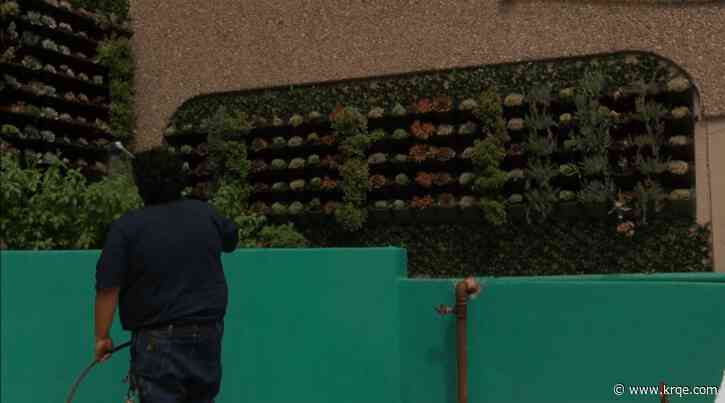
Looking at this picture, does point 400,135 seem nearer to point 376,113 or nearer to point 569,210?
point 376,113

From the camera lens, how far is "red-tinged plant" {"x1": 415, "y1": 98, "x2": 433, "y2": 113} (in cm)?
864

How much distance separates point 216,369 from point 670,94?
6.76 metres

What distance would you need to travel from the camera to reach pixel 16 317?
423 centimetres

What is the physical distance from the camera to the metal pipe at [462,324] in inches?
170

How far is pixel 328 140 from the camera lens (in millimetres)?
9062

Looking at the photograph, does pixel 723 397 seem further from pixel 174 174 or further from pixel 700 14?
pixel 700 14

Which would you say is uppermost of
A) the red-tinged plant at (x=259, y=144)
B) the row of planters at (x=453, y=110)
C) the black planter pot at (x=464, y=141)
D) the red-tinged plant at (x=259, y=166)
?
the row of planters at (x=453, y=110)

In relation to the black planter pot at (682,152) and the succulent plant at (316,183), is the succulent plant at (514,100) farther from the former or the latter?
the succulent plant at (316,183)

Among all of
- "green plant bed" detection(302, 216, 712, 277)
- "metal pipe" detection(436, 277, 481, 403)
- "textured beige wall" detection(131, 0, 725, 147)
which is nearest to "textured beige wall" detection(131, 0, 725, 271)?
"textured beige wall" detection(131, 0, 725, 147)

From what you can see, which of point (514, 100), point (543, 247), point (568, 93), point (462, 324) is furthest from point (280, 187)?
point (462, 324)

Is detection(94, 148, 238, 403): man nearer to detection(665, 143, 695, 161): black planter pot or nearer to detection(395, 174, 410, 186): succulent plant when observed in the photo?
detection(395, 174, 410, 186): succulent plant

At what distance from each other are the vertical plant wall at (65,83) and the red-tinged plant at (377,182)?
3.87 m

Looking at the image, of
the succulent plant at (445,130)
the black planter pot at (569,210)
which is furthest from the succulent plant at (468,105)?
the black planter pot at (569,210)

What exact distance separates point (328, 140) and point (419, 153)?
4.30ft
